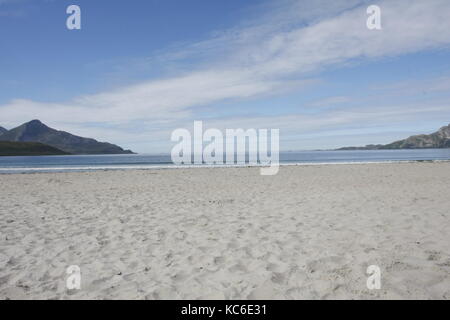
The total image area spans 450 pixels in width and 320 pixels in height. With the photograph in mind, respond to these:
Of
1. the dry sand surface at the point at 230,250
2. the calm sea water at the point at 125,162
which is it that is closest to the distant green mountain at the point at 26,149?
the calm sea water at the point at 125,162

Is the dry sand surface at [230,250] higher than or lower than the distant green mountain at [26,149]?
lower

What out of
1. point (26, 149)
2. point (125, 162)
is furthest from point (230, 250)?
point (26, 149)

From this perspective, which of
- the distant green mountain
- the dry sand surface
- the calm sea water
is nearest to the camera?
the dry sand surface

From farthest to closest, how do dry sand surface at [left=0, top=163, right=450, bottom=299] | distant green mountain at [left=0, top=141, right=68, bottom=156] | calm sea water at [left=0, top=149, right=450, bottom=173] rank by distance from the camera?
distant green mountain at [left=0, top=141, right=68, bottom=156] → calm sea water at [left=0, top=149, right=450, bottom=173] → dry sand surface at [left=0, top=163, right=450, bottom=299]

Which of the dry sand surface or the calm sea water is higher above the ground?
the calm sea water

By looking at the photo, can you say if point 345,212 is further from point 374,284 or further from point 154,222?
point 154,222

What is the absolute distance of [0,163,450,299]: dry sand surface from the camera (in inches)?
163

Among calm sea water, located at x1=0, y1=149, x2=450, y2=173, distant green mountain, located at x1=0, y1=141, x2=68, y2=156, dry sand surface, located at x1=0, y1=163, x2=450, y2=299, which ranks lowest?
dry sand surface, located at x1=0, y1=163, x2=450, y2=299

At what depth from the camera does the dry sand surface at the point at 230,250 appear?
163 inches

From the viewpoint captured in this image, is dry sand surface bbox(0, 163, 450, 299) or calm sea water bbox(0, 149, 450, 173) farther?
calm sea water bbox(0, 149, 450, 173)

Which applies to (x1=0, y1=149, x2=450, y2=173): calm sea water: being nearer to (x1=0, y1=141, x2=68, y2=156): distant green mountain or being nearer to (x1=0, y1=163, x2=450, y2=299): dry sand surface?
(x1=0, y1=163, x2=450, y2=299): dry sand surface

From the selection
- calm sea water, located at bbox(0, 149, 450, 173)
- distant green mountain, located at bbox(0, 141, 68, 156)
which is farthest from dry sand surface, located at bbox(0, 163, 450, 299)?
distant green mountain, located at bbox(0, 141, 68, 156)

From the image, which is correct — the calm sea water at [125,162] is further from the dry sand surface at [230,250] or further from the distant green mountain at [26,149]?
the distant green mountain at [26,149]
